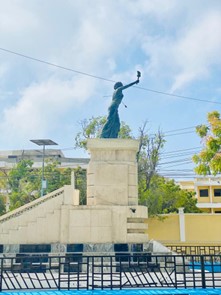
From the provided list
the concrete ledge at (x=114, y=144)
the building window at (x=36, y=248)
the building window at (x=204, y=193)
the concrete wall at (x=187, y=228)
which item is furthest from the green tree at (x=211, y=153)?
the building window at (x=204, y=193)

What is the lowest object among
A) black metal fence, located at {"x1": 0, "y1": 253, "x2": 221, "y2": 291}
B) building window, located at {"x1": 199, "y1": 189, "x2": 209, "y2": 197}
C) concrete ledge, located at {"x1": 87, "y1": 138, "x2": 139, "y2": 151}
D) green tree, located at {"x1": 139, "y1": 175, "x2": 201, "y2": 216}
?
black metal fence, located at {"x1": 0, "y1": 253, "x2": 221, "y2": 291}

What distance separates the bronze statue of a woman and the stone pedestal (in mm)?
789

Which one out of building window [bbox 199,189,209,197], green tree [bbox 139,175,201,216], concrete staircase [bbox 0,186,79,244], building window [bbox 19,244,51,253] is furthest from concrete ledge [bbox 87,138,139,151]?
building window [bbox 199,189,209,197]

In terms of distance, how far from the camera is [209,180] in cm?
2809

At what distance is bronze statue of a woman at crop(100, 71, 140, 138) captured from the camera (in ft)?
36.3

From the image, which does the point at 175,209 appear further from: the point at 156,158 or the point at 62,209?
the point at 62,209

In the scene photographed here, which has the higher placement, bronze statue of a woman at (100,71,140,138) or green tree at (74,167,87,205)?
bronze statue of a woman at (100,71,140,138)

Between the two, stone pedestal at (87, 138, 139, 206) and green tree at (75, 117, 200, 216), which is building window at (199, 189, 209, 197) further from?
stone pedestal at (87, 138, 139, 206)

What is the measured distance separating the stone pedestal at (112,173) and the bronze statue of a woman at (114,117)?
A: 0.79m

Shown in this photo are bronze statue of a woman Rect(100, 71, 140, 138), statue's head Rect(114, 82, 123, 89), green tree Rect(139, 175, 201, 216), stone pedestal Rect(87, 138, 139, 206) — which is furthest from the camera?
green tree Rect(139, 175, 201, 216)

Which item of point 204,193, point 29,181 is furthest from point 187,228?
point 204,193

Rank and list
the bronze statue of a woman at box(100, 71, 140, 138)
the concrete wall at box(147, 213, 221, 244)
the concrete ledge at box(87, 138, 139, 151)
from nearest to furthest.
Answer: the concrete ledge at box(87, 138, 139, 151), the bronze statue of a woman at box(100, 71, 140, 138), the concrete wall at box(147, 213, 221, 244)

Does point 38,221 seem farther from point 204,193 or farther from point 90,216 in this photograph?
point 204,193

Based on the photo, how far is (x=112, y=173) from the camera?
33.2 ft
